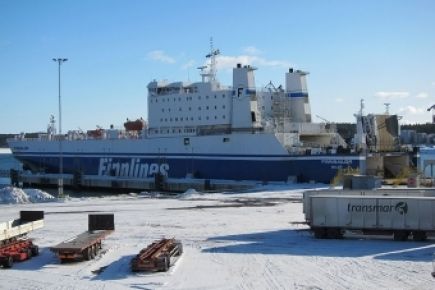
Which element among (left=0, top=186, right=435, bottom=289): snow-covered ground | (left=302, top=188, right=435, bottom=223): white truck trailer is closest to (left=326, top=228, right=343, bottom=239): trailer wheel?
(left=0, top=186, right=435, bottom=289): snow-covered ground

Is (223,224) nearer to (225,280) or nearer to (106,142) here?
(225,280)

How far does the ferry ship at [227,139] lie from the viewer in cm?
3528

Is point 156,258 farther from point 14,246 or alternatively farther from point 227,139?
point 227,139

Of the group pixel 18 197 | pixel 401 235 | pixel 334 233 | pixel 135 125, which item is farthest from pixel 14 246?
pixel 135 125

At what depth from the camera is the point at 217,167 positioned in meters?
37.9

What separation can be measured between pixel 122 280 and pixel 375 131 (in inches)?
1122

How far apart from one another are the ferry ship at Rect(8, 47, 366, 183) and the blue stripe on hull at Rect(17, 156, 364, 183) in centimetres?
6

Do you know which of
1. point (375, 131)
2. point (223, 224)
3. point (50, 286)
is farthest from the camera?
point (375, 131)

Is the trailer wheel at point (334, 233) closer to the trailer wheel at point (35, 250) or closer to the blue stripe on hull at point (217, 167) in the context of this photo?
the trailer wheel at point (35, 250)

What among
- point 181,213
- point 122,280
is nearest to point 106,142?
point 181,213

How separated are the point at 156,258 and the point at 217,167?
86.0 feet

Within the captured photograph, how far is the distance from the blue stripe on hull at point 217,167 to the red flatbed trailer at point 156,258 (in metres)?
22.3

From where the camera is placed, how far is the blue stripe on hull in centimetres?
3450

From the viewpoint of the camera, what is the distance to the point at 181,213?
21891mm
